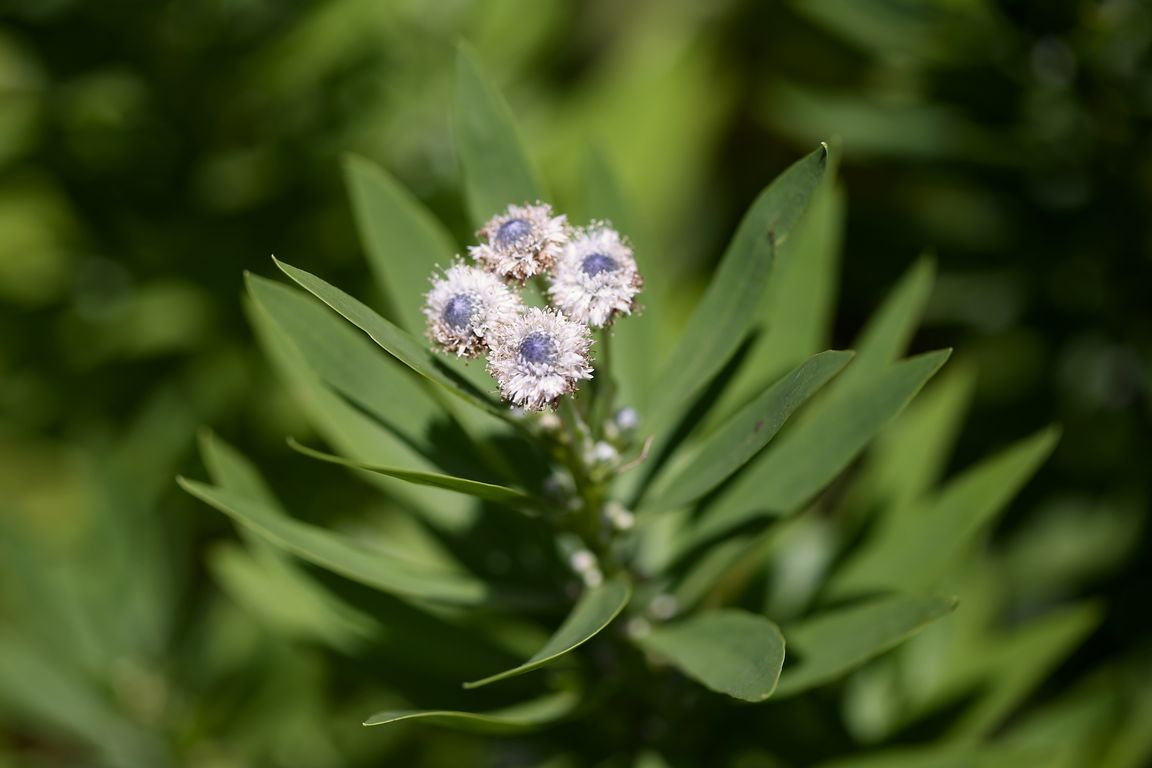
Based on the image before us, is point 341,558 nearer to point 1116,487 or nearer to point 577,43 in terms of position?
point 1116,487

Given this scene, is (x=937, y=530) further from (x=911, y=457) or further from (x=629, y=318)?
(x=629, y=318)

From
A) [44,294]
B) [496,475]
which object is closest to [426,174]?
[44,294]

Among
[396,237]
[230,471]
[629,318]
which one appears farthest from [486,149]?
[230,471]

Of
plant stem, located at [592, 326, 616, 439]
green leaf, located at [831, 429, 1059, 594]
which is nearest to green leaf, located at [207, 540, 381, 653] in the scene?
plant stem, located at [592, 326, 616, 439]

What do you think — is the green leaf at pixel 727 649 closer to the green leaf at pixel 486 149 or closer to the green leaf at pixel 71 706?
the green leaf at pixel 486 149

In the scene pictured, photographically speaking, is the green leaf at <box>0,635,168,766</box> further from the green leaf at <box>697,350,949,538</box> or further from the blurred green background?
the green leaf at <box>697,350,949,538</box>

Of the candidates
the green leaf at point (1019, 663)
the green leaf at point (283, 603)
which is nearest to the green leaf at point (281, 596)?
the green leaf at point (283, 603)
